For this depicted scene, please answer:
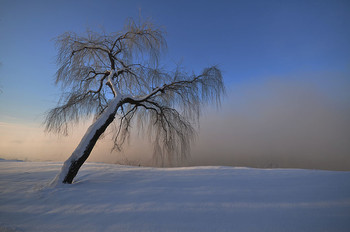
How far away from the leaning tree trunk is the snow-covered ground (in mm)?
259

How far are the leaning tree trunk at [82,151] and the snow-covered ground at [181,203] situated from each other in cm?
26

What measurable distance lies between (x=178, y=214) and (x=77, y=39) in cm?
531

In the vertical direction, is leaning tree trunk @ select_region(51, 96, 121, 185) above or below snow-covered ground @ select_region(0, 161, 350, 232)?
above

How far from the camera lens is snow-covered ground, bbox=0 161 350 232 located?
2.24m

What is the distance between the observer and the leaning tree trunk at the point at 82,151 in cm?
398

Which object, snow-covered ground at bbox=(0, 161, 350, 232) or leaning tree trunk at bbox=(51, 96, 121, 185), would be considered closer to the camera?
snow-covered ground at bbox=(0, 161, 350, 232)

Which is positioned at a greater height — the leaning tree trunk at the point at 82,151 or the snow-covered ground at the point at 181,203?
the leaning tree trunk at the point at 82,151

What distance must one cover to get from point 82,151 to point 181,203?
2641 millimetres

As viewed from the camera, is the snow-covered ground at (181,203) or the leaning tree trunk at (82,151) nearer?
the snow-covered ground at (181,203)

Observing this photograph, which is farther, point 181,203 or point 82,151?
point 82,151

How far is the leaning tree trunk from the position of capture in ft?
13.1

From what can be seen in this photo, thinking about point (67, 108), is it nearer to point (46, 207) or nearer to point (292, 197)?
point (46, 207)

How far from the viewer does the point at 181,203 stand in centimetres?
282

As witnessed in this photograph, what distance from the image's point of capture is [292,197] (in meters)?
2.92
